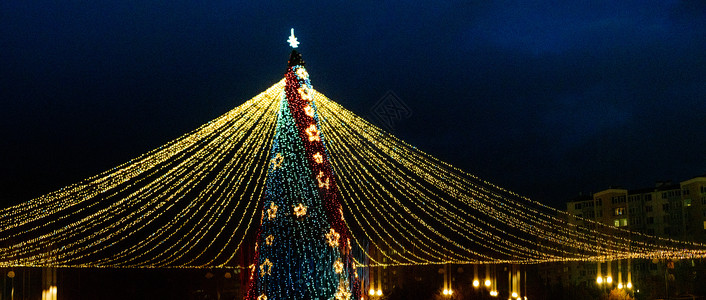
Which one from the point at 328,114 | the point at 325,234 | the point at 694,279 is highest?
the point at 328,114

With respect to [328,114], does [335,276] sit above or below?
below

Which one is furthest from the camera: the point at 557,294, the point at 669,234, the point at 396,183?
the point at 669,234

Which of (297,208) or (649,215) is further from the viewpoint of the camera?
(649,215)

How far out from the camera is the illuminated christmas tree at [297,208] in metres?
12.2

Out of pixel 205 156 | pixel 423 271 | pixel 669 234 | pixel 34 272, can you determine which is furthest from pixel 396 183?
pixel 669 234

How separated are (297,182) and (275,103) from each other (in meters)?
1.60

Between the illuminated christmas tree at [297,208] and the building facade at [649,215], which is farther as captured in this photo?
the building facade at [649,215]

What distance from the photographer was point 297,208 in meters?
12.3

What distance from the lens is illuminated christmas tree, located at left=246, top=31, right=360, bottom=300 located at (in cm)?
1218

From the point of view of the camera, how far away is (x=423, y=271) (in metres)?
37.8

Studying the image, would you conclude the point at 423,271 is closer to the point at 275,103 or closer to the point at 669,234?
the point at 669,234

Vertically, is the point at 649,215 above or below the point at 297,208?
above

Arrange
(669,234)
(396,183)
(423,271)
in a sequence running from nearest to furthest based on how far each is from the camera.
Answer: (396,183), (423,271), (669,234)

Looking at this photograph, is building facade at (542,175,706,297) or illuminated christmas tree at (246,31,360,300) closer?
illuminated christmas tree at (246,31,360,300)
